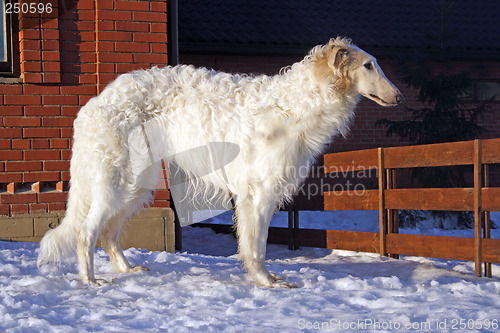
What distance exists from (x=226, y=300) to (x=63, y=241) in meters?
1.52

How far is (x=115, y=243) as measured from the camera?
462 cm

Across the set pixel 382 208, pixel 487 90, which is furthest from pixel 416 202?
pixel 487 90

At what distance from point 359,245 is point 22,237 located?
13.0 ft

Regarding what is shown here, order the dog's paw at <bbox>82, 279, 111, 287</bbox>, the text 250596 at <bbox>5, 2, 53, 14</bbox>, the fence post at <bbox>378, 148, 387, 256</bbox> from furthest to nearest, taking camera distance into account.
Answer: the fence post at <bbox>378, 148, 387, 256</bbox> → the text 250596 at <bbox>5, 2, 53, 14</bbox> → the dog's paw at <bbox>82, 279, 111, 287</bbox>

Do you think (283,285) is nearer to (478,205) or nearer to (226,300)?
(226,300)

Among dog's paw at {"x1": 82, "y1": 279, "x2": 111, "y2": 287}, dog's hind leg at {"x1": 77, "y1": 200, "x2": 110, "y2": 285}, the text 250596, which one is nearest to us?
dog's paw at {"x1": 82, "y1": 279, "x2": 111, "y2": 287}

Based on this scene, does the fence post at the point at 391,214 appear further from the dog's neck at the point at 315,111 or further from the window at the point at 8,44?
the window at the point at 8,44

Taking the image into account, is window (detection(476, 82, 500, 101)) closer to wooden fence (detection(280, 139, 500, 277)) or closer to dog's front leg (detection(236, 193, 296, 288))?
wooden fence (detection(280, 139, 500, 277))

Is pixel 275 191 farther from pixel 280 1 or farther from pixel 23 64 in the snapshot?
pixel 280 1

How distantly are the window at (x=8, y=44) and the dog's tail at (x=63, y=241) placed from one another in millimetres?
2270

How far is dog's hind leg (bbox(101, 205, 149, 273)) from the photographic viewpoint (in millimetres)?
4582

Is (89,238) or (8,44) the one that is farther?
(8,44)

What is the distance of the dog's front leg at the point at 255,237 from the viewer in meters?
4.24

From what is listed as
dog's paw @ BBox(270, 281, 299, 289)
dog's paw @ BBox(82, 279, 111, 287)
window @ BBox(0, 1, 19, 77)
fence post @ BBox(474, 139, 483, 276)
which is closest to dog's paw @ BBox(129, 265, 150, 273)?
dog's paw @ BBox(82, 279, 111, 287)
